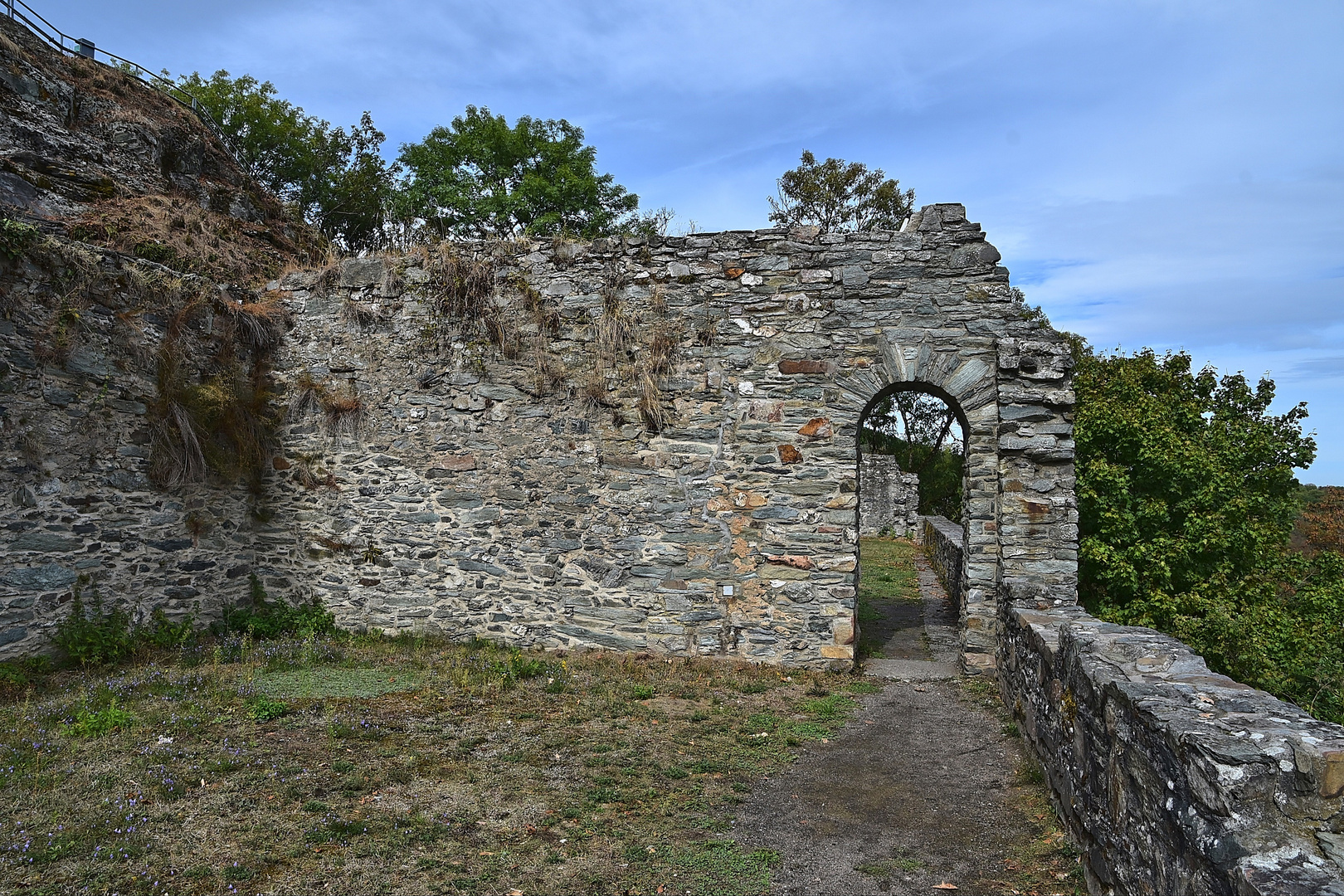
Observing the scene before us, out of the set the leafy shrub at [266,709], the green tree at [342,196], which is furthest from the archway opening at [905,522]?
the green tree at [342,196]

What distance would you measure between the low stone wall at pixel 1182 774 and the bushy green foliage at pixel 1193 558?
21.7 feet

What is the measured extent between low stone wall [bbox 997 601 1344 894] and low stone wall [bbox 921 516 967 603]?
5.23 metres

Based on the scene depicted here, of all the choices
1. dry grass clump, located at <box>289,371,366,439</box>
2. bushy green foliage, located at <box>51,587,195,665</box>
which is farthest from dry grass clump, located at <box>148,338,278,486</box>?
bushy green foliage, located at <box>51,587,195,665</box>

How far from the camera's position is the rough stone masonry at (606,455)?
24.9 feet

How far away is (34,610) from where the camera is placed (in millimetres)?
7184

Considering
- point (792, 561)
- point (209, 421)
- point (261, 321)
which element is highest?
point (261, 321)

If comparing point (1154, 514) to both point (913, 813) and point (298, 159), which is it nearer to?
point (913, 813)

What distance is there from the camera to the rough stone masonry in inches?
299

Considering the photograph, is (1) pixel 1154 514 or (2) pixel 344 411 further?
(1) pixel 1154 514

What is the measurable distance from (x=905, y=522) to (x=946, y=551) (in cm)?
1064

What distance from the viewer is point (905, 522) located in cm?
2530

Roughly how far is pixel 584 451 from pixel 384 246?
3.92 meters

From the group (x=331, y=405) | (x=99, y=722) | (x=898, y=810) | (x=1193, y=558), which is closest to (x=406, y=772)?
(x=99, y=722)

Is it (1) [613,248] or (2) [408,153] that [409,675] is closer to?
(1) [613,248]
